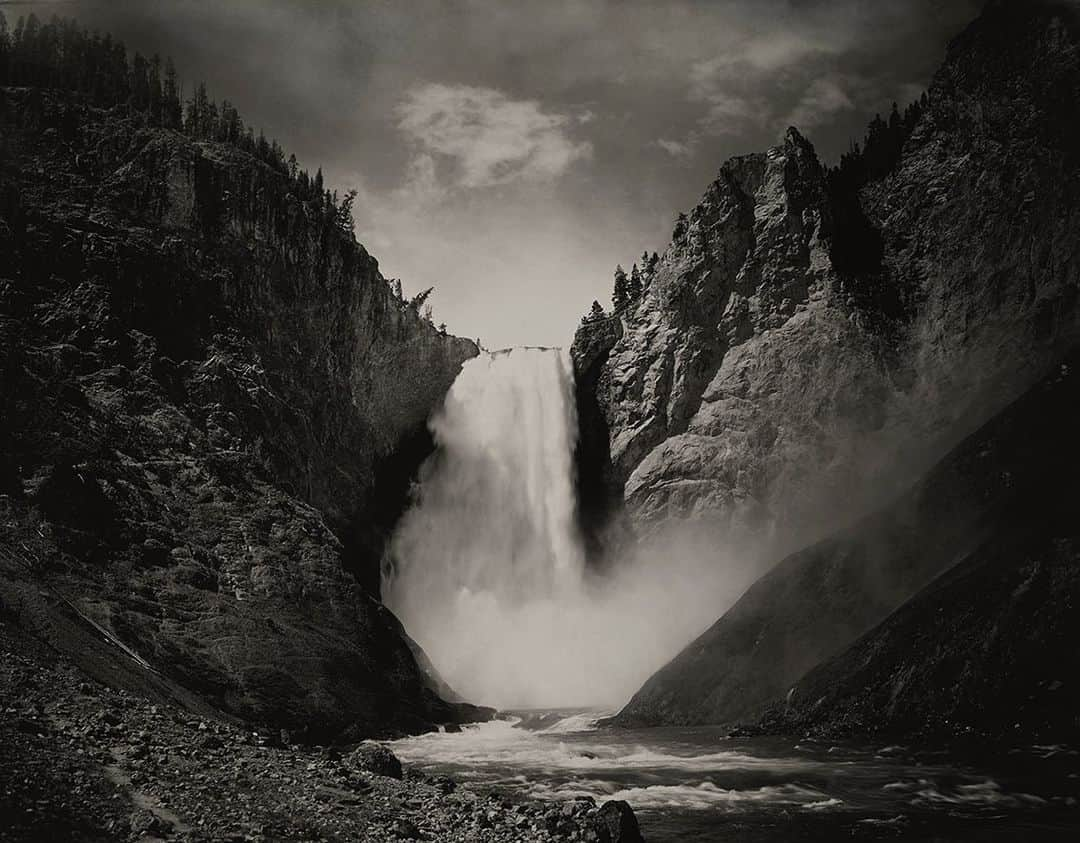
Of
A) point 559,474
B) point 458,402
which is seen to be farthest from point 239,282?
point 559,474

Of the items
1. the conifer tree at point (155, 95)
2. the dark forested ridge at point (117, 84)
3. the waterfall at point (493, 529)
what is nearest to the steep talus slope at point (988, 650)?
the waterfall at point (493, 529)

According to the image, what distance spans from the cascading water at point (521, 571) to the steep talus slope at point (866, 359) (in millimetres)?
5521

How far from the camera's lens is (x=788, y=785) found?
2708cm

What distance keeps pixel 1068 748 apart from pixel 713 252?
55.8 m

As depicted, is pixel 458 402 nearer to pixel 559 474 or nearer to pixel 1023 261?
pixel 559 474

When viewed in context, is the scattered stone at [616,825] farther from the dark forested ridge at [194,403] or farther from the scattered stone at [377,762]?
the dark forested ridge at [194,403]

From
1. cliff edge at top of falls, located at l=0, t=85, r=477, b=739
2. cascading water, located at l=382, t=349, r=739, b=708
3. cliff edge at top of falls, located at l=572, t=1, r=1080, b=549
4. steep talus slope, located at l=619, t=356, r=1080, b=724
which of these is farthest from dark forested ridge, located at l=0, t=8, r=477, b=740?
cliff edge at top of falls, located at l=572, t=1, r=1080, b=549

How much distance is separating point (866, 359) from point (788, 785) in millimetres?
49093

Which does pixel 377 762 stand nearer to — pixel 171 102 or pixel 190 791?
pixel 190 791

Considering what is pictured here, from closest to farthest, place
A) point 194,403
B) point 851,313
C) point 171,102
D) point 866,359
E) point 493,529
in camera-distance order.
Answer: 1. point 194,403
2. point 866,359
3. point 851,313
4. point 171,102
5. point 493,529

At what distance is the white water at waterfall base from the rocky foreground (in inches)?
171

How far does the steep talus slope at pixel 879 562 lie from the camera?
41656 mm

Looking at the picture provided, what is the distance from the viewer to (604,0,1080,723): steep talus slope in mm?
47125

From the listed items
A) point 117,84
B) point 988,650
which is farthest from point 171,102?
point 988,650
